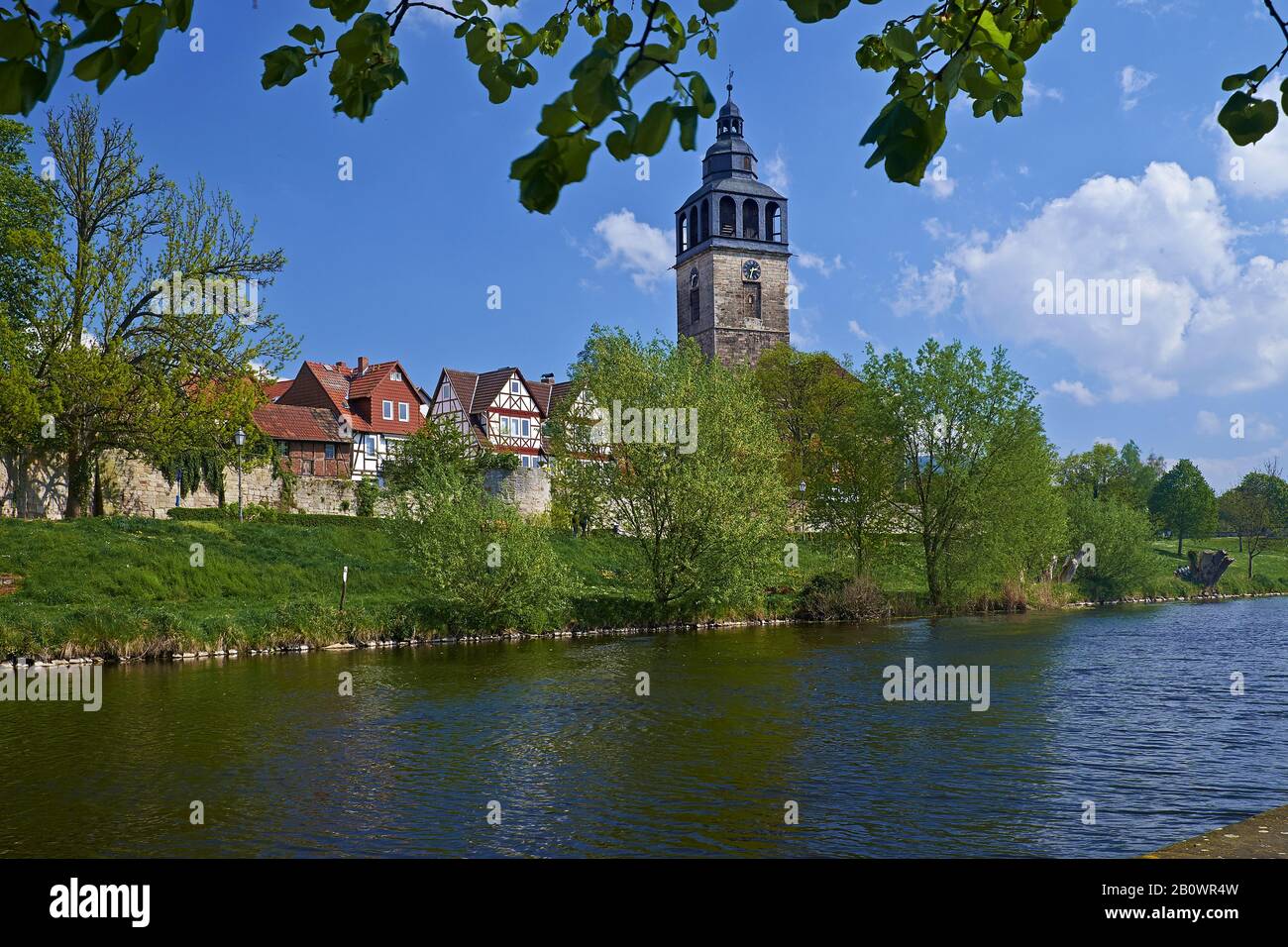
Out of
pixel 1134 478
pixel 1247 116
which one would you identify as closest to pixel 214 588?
pixel 1247 116

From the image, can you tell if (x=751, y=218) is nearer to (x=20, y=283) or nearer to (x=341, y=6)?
(x=20, y=283)

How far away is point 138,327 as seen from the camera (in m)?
38.5

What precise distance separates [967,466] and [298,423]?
41.5 metres

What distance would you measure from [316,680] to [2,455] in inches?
911

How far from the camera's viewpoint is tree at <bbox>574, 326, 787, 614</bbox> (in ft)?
122

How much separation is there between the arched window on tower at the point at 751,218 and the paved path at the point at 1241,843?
3309 inches

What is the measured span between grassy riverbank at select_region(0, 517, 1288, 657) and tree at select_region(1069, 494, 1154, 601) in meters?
6.96

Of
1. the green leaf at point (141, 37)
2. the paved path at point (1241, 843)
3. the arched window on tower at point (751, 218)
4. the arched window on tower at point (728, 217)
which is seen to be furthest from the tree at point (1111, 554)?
the green leaf at point (141, 37)

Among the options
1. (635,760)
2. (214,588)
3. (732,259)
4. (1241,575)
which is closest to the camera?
(635,760)

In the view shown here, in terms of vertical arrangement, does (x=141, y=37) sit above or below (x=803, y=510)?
above

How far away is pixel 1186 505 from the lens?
93000mm

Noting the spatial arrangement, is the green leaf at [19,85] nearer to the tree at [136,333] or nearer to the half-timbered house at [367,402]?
the tree at [136,333]

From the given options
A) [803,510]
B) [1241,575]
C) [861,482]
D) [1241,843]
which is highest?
[861,482]

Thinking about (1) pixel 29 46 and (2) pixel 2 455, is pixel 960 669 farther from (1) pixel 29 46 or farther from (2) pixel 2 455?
(2) pixel 2 455
